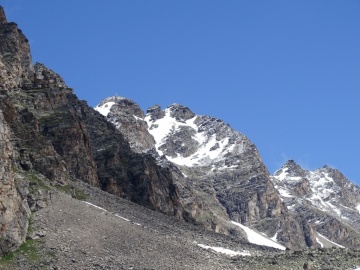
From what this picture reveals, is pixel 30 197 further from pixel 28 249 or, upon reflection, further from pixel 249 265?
pixel 249 265

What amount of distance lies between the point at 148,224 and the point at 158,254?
20132 mm

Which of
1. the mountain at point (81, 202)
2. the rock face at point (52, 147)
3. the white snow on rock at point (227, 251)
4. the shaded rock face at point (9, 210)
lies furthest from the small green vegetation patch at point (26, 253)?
the white snow on rock at point (227, 251)

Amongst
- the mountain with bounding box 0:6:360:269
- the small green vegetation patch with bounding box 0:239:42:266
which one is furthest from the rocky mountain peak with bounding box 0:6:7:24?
the small green vegetation patch with bounding box 0:239:42:266

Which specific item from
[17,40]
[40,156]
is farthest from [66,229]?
[17,40]

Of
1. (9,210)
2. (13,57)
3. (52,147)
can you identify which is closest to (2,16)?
(13,57)

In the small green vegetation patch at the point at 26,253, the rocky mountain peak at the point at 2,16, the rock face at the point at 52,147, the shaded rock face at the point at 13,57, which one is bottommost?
the small green vegetation patch at the point at 26,253

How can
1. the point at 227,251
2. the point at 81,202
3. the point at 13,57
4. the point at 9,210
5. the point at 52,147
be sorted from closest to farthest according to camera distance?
the point at 9,210
the point at 81,202
the point at 227,251
the point at 52,147
the point at 13,57

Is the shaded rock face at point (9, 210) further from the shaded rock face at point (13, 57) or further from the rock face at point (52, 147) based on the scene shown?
the shaded rock face at point (13, 57)

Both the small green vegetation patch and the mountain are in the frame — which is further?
the mountain

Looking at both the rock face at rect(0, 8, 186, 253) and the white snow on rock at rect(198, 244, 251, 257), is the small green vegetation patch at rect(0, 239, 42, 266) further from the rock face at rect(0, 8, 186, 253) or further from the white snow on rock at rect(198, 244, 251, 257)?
the white snow on rock at rect(198, 244, 251, 257)

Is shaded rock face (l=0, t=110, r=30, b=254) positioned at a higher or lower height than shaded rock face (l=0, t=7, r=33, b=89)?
lower

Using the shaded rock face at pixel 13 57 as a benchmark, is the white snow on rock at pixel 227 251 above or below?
below

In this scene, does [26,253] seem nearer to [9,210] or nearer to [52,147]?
[9,210]

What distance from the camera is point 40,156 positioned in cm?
10906
